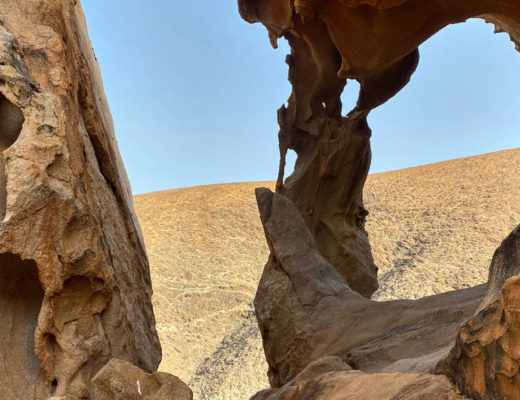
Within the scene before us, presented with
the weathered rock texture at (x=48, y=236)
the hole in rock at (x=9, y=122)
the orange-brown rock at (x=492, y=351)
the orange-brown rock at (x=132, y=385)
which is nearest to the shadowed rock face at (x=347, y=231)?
the orange-brown rock at (x=492, y=351)

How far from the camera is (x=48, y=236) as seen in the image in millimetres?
3797

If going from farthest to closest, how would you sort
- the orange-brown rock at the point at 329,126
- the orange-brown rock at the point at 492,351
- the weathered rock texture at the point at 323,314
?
the orange-brown rock at the point at 329,126, the weathered rock texture at the point at 323,314, the orange-brown rock at the point at 492,351

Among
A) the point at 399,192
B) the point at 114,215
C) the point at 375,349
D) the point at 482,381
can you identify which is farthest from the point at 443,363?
the point at 399,192

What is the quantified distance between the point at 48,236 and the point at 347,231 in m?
5.51

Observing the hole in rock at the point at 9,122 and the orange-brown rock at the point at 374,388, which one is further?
the hole in rock at the point at 9,122

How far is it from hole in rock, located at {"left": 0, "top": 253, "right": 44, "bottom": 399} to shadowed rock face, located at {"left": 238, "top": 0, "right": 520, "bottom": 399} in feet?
5.67

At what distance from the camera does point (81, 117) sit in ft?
16.6

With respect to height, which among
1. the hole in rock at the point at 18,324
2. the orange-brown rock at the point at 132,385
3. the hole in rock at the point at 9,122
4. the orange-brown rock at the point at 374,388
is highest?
the hole in rock at the point at 9,122

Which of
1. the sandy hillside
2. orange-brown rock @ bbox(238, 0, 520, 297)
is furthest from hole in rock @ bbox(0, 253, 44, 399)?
the sandy hillside

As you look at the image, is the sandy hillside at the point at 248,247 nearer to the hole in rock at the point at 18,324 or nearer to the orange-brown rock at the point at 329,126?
the orange-brown rock at the point at 329,126

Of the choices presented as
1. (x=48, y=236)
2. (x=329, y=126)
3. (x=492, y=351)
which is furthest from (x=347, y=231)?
(x=492, y=351)

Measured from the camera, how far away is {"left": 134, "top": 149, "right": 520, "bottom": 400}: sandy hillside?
54.5 feet

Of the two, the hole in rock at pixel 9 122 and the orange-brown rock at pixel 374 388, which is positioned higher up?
the hole in rock at pixel 9 122

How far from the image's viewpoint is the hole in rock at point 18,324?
3.69 metres
